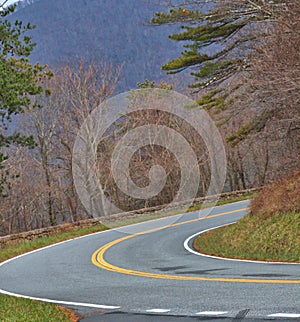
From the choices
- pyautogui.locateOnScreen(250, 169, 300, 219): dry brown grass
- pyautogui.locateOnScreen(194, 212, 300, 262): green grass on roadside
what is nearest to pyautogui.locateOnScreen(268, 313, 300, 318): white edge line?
pyautogui.locateOnScreen(194, 212, 300, 262): green grass on roadside

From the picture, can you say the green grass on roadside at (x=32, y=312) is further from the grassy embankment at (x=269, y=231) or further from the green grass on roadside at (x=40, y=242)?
the green grass on roadside at (x=40, y=242)

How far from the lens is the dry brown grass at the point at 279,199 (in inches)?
677

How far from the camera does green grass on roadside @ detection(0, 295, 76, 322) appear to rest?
30.2 ft

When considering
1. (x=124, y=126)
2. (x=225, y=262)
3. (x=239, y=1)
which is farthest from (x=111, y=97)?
(x=225, y=262)

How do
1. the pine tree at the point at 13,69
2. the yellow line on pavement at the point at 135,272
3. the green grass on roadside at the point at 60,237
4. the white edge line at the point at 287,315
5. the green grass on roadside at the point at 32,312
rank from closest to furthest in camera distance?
the white edge line at the point at 287,315 → the green grass on roadside at the point at 32,312 → the yellow line on pavement at the point at 135,272 → the pine tree at the point at 13,69 → the green grass on roadside at the point at 60,237

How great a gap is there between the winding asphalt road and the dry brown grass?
9.88ft

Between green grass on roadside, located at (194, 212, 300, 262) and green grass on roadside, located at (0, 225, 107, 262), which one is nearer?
green grass on roadside, located at (194, 212, 300, 262)

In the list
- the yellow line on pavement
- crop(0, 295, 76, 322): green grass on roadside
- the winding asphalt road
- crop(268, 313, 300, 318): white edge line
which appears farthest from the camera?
the yellow line on pavement

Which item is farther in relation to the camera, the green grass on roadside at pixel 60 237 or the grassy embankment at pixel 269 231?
the green grass on roadside at pixel 60 237

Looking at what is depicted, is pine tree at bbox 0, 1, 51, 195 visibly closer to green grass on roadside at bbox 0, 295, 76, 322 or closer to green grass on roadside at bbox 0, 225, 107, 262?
green grass on roadside at bbox 0, 295, 76, 322

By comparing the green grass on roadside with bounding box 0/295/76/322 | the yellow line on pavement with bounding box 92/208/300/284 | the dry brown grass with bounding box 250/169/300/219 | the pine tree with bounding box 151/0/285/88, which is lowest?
the yellow line on pavement with bounding box 92/208/300/284

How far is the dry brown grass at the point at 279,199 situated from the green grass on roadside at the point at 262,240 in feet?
0.78

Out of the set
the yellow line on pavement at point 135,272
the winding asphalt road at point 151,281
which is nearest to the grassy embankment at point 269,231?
the winding asphalt road at point 151,281

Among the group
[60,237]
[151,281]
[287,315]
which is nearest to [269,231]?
[151,281]
